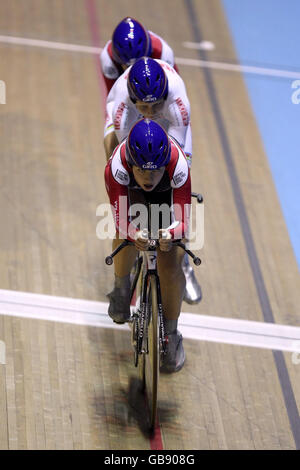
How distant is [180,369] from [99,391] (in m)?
0.48

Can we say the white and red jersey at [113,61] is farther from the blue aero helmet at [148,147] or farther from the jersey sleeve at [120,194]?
the blue aero helmet at [148,147]

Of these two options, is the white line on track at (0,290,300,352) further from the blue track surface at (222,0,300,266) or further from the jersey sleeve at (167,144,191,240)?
the jersey sleeve at (167,144,191,240)

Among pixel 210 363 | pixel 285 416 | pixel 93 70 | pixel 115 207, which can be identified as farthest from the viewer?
pixel 93 70

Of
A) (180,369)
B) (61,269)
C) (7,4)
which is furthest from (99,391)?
Result: (7,4)

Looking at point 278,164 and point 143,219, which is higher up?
point 143,219

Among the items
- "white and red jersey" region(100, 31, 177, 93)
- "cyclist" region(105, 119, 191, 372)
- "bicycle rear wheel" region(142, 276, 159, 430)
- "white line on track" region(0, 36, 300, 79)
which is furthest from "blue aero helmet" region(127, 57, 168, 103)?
"white line on track" region(0, 36, 300, 79)

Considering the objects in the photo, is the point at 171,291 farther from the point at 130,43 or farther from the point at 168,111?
the point at 130,43

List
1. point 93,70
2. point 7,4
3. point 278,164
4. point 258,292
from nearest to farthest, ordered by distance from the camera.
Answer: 1. point 258,292
2. point 278,164
3. point 93,70
4. point 7,4

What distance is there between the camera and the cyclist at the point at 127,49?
4.45 m

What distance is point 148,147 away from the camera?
3.42 meters

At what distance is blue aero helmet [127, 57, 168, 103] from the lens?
152 inches

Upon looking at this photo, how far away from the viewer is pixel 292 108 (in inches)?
266

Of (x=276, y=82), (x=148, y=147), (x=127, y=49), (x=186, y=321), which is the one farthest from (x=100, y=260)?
(x=276, y=82)
